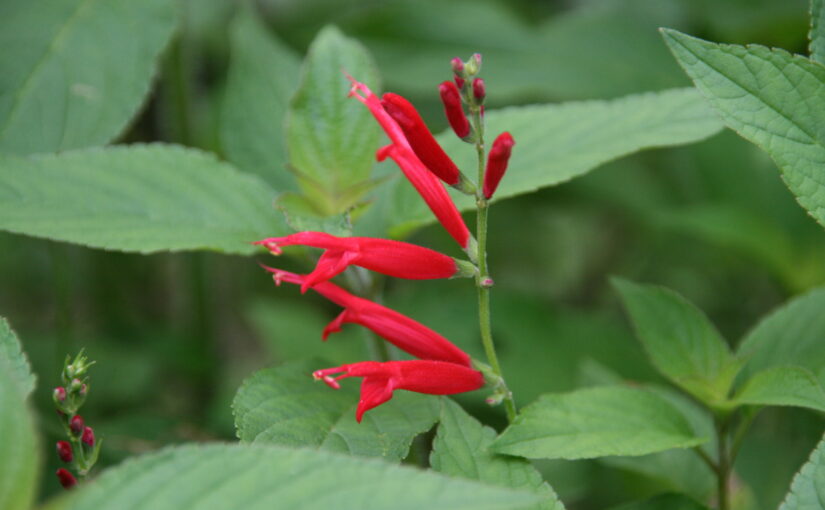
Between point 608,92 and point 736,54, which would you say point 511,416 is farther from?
point 608,92

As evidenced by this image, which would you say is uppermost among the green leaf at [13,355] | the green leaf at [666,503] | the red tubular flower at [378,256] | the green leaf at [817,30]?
the green leaf at [817,30]

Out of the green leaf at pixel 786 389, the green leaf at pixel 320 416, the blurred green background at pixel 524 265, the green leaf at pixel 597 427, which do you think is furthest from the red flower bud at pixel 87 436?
the green leaf at pixel 786 389

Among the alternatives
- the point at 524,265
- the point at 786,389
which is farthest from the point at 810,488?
the point at 524,265

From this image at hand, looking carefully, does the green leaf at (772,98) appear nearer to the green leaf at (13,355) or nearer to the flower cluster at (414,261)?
the flower cluster at (414,261)

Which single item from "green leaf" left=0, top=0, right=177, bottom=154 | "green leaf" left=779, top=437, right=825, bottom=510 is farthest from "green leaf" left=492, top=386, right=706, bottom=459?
"green leaf" left=0, top=0, right=177, bottom=154

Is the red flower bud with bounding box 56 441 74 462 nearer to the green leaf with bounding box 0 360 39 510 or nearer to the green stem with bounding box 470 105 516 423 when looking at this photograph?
the green leaf with bounding box 0 360 39 510
